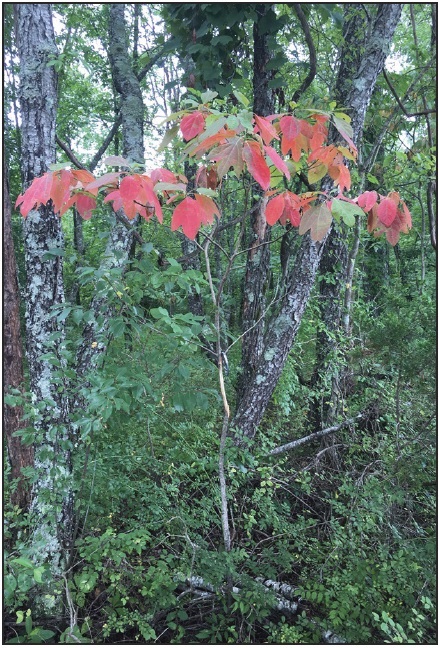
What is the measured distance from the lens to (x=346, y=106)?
2.91 meters

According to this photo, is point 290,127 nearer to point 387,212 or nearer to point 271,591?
point 387,212

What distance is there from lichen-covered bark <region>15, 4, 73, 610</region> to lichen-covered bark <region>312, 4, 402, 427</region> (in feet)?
6.07

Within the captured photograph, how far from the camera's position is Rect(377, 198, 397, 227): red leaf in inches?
58.7

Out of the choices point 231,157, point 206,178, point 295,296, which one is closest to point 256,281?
point 295,296

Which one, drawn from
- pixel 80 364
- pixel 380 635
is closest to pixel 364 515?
pixel 380 635

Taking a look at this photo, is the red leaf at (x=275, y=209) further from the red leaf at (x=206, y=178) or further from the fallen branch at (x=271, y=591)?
the fallen branch at (x=271, y=591)

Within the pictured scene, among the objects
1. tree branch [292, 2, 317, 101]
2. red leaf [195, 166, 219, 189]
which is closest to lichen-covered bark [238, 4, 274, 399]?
tree branch [292, 2, 317, 101]

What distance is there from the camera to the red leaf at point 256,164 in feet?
4.01

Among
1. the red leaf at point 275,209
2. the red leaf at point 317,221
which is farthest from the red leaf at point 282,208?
the red leaf at point 317,221

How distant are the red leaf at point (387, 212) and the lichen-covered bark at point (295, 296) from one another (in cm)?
143

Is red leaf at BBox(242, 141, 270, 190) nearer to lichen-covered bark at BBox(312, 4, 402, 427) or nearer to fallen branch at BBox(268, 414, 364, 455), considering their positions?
lichen-covered bark at BBox(312, 4, 402, 427)

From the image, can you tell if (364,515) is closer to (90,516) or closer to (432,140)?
(90,516)

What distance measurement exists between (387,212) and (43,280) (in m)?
1.69

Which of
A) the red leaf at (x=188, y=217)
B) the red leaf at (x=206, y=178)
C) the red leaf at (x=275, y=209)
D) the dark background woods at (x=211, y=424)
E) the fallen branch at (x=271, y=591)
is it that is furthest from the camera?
the fallen branch at (x=271, y=591)
